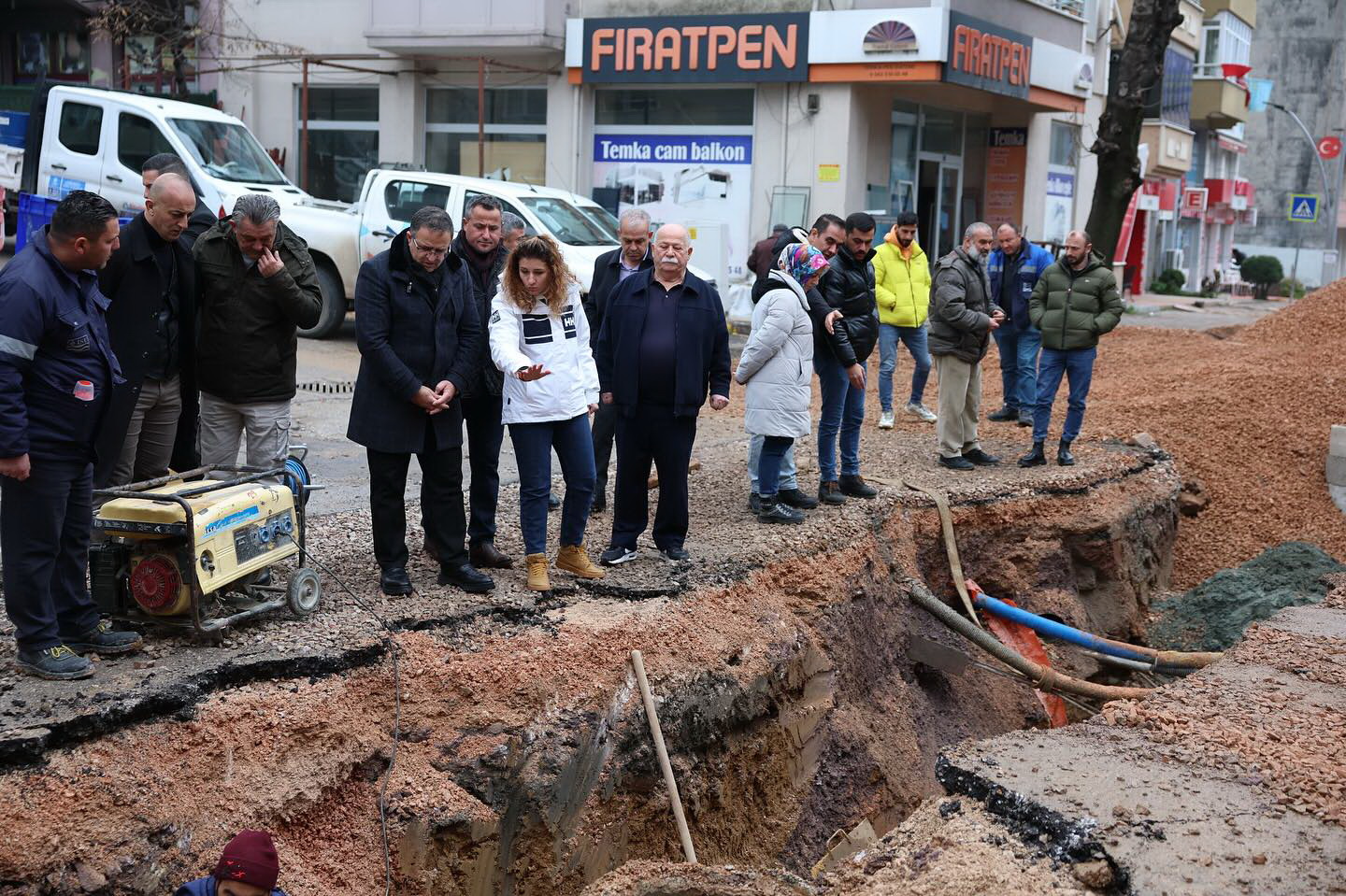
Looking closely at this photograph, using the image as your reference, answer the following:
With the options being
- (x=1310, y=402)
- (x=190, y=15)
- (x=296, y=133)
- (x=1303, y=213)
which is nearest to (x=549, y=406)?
(x=1310, y=402)

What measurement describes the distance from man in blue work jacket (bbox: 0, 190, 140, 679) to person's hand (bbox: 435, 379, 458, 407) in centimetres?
155

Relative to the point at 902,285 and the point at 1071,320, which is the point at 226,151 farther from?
the point at 1071,320

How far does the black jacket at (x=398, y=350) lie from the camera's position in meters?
6.23

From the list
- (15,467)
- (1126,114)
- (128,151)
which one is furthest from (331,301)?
(1126,114)

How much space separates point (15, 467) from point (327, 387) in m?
7.67

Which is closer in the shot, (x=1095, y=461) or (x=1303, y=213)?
(x=1095, y=461)

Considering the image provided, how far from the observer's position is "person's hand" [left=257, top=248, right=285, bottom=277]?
609cm

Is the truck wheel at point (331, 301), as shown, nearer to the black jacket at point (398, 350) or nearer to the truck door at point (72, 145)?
the truck door at point (72, 145)

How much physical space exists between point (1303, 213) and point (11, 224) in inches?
1008

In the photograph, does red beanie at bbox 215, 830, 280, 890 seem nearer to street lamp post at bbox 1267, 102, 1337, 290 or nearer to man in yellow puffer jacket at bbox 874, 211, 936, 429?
man in yellow puffer jacket at bbox 874, 211, 936, 429

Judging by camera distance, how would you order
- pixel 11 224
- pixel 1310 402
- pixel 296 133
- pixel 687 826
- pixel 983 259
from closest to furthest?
pixel 687 826 < pixel 983 259 < pixel 1310 402 < pixel 11 224 < pixel 296 133

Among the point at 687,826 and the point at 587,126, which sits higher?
the point at 587,126

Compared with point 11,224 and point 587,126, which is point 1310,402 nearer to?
point 587,126

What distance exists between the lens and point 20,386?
486 cm
